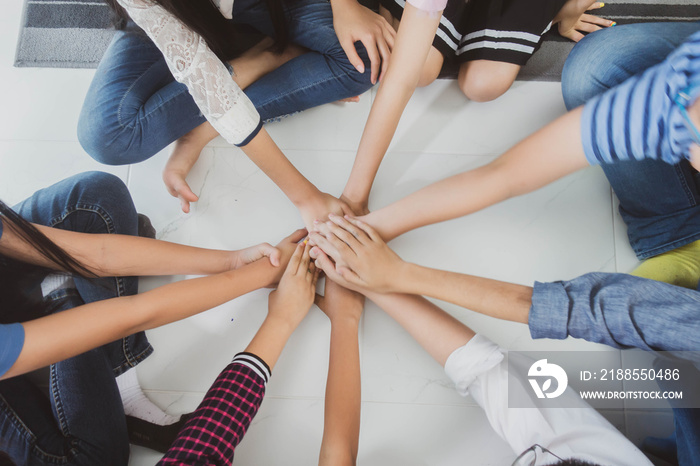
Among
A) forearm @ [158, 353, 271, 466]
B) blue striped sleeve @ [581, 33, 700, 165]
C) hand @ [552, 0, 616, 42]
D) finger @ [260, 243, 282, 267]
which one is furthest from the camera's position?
hand @ [552, 0, 616, 42]

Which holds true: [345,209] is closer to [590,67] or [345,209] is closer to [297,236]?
[297,236]

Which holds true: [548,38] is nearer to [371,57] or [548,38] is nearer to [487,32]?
[487,32]

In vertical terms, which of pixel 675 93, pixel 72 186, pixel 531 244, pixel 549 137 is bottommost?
pixel 531 244

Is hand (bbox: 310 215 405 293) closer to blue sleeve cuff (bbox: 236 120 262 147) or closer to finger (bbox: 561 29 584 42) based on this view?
blue sleeve cuff (bbox: 236 120 262 147)

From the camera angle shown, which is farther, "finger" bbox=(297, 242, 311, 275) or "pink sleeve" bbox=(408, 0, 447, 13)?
"finger" bbox=(297, 242, 311, 275)

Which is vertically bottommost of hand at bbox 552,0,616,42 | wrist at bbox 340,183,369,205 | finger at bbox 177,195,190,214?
finger at bbox 177,195,190,214

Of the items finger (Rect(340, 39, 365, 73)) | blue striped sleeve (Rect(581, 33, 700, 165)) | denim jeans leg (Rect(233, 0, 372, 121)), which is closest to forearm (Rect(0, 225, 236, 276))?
denim jeans leg (Rect(233, 0, 372, 121))

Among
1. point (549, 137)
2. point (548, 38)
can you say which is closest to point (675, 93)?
point (549, 137)

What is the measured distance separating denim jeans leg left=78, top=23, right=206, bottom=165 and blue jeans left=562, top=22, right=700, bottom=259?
726mm

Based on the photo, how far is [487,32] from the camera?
2.96 ft

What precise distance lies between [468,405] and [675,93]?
22.9 inches

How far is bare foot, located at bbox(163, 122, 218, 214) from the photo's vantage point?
927 mm

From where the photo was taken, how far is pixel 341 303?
0.85 m

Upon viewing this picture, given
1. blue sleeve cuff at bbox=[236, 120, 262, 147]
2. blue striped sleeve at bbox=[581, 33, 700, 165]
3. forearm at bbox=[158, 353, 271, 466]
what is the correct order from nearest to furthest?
blue striped sleeve at bbox=[581, 33, 700, 165] < forearm at bbox=[158, 353, 271, 466] < blue sleeve cuff at bbox=[236, 120, 262, 147]
